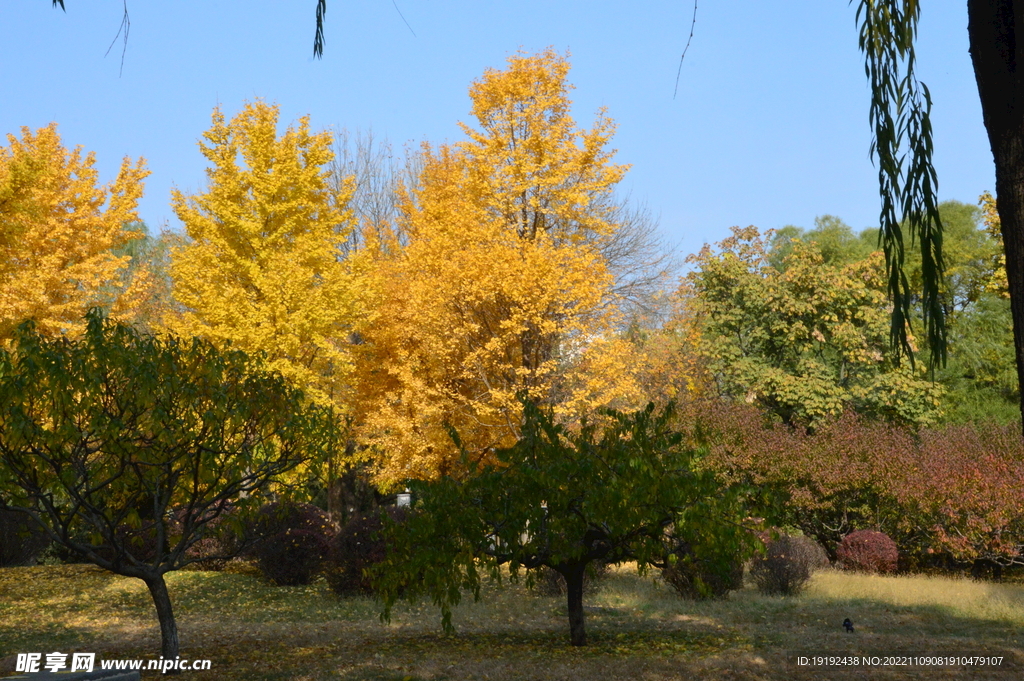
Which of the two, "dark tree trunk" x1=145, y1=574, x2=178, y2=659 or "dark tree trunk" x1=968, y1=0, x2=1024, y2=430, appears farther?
"dark tree trunk" x1=145, y1=574, x2=178, y2=659

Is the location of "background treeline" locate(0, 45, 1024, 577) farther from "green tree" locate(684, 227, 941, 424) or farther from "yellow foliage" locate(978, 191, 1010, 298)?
"yellow foliage" locate(978, 191, 1010, 298)

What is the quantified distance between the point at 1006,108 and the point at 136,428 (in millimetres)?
7442

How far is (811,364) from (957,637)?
596 inches

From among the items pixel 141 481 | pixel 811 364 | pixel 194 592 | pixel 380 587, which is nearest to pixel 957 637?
pixel 380 587

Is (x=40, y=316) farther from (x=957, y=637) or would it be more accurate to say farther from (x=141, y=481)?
(x=957, y=637)

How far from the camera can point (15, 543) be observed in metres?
18.9

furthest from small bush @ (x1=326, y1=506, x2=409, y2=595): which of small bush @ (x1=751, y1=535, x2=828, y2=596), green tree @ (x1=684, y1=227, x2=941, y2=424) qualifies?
green tree @ (x1=684, y1=227, x2=941, y2=424)

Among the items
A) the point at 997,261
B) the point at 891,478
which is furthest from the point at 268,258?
the point at 997,261

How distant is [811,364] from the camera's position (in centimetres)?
2488

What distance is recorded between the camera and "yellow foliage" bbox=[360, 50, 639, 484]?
17.8 m

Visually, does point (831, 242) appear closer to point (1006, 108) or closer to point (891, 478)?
point (891, 478)

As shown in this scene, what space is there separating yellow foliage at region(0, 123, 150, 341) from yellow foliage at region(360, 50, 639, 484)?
7195mm

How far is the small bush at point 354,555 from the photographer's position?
13930mm

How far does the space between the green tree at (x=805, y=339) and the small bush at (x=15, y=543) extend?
717 inches
